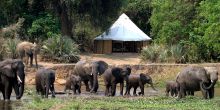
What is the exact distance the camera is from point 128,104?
80.0ft

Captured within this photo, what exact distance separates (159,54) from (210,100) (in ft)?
66.5

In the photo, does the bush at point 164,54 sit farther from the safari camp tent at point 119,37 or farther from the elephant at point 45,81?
the elephant at point 45,81

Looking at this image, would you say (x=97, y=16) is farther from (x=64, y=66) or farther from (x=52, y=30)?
(x=64, y=66)

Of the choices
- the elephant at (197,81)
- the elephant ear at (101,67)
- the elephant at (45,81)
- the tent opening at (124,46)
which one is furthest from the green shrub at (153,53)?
the elephant at (45,81)

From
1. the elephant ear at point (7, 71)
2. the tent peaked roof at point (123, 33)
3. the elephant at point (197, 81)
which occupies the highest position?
the tent peaked roof at point (123, 33)

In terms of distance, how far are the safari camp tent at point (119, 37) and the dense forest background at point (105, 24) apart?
669mm

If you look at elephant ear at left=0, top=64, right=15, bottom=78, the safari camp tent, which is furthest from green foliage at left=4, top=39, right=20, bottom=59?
elephant ear at left=0, top=64, right=15, bottom=78

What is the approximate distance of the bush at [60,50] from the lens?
4488 cm

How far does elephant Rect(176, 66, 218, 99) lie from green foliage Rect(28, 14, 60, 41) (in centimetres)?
2428

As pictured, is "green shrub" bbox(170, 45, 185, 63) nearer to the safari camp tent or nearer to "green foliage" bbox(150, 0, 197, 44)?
"green foliage" bbox(150, 0, 197, 44)

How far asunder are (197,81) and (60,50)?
60.7ft

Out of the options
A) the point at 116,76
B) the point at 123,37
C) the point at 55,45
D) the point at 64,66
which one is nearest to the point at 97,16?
the point at 123,37

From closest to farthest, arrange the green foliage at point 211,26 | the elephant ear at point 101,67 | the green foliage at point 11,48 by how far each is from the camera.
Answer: the elephant ear at point 101,67 → the green foliage at point 11,48 → the green foliage at point 211,26

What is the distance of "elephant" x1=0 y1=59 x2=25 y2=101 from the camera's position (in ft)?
88.7
